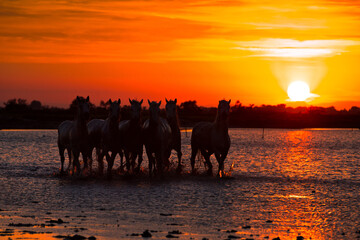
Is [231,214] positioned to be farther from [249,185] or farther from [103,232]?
[249,185]

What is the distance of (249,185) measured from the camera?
1644cm

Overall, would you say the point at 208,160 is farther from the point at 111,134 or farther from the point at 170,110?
the point at 111,134

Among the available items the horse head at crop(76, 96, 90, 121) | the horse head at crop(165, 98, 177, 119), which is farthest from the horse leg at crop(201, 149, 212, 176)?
the horse head at crop(76, 96, 90, 121)

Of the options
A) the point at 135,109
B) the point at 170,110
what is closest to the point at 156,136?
the point at 135,109

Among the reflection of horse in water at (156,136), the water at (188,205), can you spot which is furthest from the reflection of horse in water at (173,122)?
the reflection of horse in water at (156,136)

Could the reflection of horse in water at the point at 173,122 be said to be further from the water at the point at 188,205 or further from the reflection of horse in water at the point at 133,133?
the reflection of horse in water at the point at 133,133

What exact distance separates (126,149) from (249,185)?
4331 mm

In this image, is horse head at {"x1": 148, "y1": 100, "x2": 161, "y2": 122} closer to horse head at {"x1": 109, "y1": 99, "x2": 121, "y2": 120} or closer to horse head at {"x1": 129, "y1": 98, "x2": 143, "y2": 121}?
horse head at {"x1": 129, "y1": 98, "x2": 143, "y2": 121}

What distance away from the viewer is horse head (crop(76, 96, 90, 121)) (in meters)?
17.0

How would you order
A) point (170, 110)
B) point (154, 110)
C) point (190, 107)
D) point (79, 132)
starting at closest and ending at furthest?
1. point (79, 132)
2. point (154, 110)
3. point (170, 110)
4. point (190, 107)

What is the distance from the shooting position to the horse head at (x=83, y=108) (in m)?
17.0

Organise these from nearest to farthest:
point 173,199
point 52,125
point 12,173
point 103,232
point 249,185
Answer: point 103,232, point 173,199, point 249,185, point 12,173, point 52,125

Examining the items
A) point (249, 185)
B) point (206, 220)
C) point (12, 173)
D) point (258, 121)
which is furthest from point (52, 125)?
point (206, 220)

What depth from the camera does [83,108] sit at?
56.1 ft
